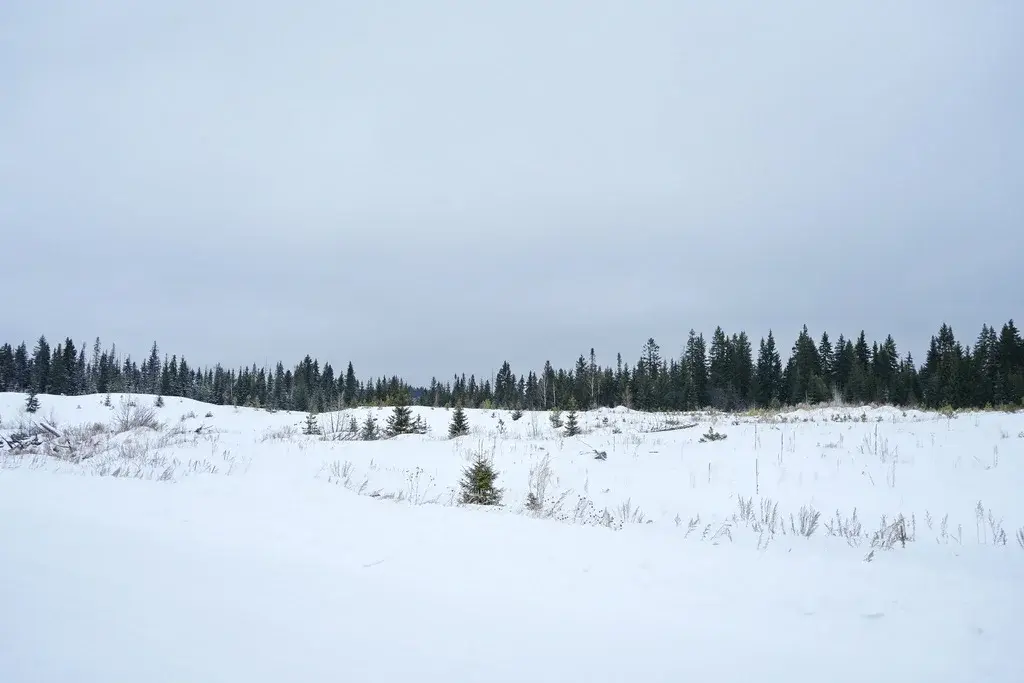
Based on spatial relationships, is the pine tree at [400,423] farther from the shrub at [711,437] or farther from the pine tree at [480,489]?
the pine tree at [480,489]

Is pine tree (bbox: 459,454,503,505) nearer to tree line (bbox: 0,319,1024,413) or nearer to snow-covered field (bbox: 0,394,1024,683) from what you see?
snow-covered field (bbox: 0,394,1024,683)

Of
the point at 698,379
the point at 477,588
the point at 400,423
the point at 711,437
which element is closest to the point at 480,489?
the point at 477,588

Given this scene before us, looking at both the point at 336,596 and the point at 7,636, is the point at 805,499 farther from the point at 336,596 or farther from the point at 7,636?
the point at 7,636

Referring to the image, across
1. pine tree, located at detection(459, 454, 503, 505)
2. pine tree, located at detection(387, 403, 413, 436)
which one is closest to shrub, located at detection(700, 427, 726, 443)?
pine tree, located at detection(459, 454, 503, 505)

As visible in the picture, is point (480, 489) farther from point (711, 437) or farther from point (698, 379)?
point (698, 379)

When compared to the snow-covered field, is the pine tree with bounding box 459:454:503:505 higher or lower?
lower

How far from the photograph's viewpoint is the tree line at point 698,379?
44.5 meters

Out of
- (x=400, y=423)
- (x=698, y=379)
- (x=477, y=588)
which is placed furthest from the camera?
(x=698, y=379)

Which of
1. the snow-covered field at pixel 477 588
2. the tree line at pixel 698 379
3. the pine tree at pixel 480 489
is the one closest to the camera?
the snow-covered field at pixel 477 588

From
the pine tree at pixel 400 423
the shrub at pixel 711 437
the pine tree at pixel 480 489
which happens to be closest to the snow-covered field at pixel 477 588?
the pine tree at pixel 480 489

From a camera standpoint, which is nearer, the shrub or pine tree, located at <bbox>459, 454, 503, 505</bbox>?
pine tree, located at <bbox>459, 454, 503, 505</bbox>

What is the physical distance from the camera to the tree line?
146 ft

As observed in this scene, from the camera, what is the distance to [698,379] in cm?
6500

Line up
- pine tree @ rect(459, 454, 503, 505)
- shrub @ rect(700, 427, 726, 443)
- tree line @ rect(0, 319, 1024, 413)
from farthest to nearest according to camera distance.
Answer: tree line @ rect(0, 319, 1024, 413), shrub @ rect(700, 427, 726, 443), pine tree @ rect(459, 454, 503, 505)
